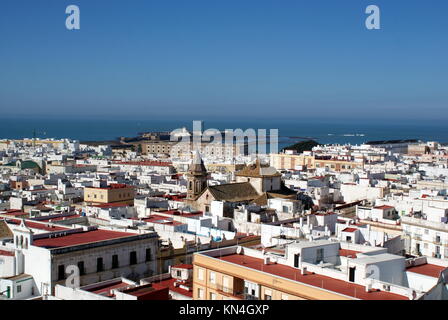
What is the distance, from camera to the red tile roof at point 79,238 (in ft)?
70.3

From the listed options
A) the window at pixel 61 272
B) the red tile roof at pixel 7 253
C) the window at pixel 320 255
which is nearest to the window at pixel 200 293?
the window at pixel 320 255

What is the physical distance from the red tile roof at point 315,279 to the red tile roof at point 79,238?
6055mm

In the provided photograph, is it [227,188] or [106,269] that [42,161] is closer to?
[227,188]

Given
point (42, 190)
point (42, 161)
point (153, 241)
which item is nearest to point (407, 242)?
point (153, 241)

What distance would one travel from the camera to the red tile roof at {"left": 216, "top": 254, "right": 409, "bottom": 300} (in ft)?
49.9

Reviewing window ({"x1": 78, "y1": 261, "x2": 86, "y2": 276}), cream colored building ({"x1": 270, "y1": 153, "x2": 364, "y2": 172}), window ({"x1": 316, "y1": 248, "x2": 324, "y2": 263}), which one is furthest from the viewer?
cream colored building ({"x1": 270, "y1": 153, "x2": 364, "y2": 172})

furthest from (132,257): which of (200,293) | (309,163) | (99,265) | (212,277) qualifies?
(309,163)

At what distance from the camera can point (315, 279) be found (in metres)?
16.4

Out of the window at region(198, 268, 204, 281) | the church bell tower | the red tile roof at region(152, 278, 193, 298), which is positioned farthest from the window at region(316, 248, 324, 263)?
the church bell tower

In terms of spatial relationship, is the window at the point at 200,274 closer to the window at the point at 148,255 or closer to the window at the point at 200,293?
the window at the point at 200,293

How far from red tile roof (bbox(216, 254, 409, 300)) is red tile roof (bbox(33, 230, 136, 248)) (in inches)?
238

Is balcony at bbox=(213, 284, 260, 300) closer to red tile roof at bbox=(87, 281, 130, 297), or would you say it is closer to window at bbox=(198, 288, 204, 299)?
window at bbox=(198, 288, 204, 299)

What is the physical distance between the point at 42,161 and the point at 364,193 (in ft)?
168

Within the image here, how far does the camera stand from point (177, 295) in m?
18.6
